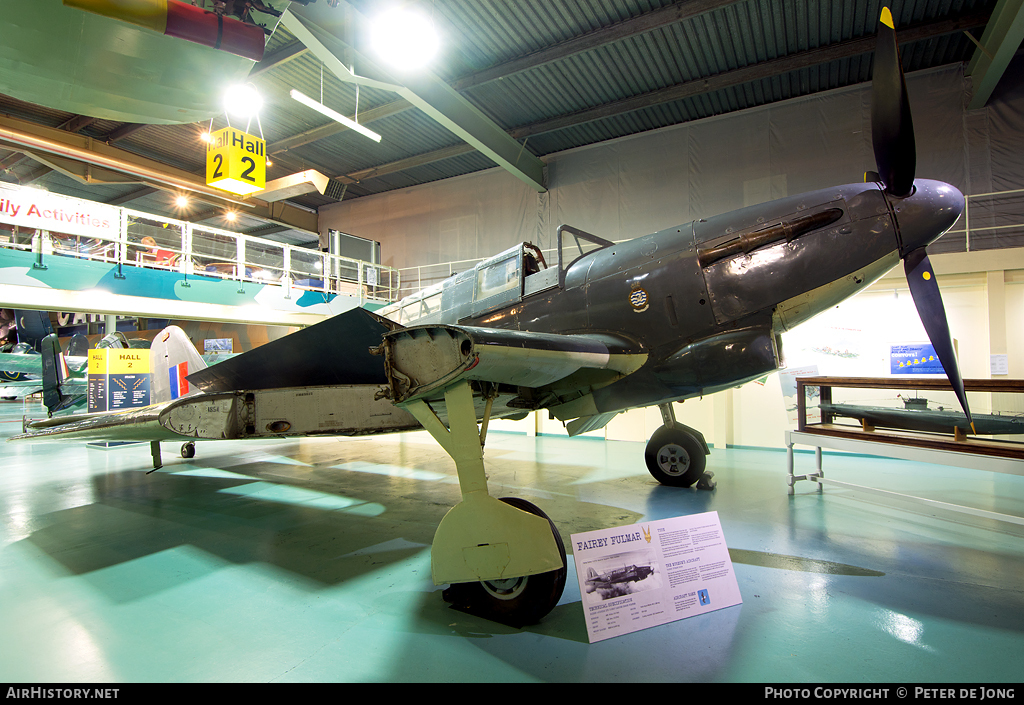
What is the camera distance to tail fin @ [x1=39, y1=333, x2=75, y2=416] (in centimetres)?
964

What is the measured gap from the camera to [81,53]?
275 centimetres

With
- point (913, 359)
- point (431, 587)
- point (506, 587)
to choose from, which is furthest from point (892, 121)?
point (913, 359)

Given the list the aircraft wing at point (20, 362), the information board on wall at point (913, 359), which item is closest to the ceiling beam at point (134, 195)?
the aircraft wing at point (20, 362)

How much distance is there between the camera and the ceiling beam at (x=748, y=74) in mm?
7480

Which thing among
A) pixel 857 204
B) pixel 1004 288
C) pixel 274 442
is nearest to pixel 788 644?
Result: pixel 857 204

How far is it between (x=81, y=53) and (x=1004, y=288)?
1087 centimetres

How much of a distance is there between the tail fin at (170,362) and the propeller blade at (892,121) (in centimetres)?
812

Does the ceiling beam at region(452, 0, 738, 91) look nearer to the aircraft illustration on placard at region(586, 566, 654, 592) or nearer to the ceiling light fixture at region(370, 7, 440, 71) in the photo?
the ceiling light fixture at region(370, 7, 440, 71)

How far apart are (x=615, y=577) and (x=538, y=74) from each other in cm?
1013

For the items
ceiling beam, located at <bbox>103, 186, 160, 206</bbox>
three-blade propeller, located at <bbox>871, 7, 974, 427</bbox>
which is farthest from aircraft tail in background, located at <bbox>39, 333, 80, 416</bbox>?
three-blade propeller, located at <bbox>871, 7, 974, 427</bbox>

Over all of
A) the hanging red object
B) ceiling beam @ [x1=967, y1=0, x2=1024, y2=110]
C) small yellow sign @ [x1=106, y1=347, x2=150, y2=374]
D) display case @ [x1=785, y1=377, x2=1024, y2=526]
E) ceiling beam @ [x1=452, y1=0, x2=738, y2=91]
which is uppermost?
ceiling beam @ [x1=452, y1=0, x2=738, y2=91]

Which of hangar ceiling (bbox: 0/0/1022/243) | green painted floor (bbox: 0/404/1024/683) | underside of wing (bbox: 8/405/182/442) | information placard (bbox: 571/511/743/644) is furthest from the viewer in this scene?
hangar ceiling (bbox: 0/0/1022/243)

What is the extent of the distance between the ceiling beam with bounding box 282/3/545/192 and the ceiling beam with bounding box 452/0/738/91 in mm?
663
